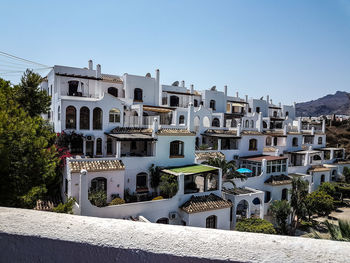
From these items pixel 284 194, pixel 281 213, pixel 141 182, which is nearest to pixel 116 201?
pixel 141 182

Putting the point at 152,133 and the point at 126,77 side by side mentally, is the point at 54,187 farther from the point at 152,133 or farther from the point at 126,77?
the point at 126,77

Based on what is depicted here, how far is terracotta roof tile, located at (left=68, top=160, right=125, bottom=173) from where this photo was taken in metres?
19.9

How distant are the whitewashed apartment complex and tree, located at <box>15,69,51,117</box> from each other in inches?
113

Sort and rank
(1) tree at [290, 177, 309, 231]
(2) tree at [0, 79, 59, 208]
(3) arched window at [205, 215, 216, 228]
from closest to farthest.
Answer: (2) tree at [0, 79, 59, 208], (3) arched window at [205, 215, 216, 228], (1) tree at [290, 177, 309, 231]

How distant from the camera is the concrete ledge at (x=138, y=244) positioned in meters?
2.16

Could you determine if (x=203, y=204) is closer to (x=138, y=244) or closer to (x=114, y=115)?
(x=114, y=115)

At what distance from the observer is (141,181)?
79.3ft

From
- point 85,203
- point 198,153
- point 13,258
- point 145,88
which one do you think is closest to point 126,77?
point 145,88

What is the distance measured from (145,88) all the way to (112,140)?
1240cm

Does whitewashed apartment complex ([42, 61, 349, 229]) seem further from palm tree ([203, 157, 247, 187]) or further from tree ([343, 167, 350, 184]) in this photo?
tree ([343, 167, 350, 184])

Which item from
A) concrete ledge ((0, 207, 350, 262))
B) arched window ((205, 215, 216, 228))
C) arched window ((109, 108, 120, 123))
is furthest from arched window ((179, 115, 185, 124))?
concrete ledge ((0, 207, 350, 262))

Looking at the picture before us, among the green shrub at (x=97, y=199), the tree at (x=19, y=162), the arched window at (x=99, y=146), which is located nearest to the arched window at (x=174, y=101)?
the arched window at (x=99, y=146)

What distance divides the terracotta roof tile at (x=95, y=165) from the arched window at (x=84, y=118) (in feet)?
20.2

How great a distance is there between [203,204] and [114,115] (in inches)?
538
